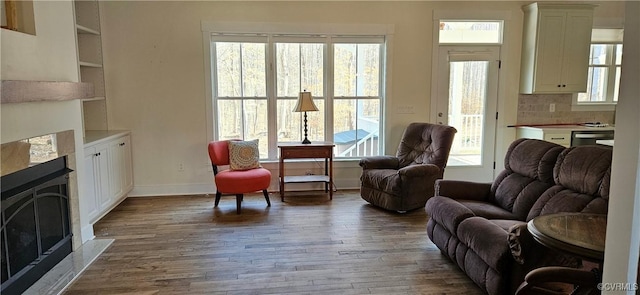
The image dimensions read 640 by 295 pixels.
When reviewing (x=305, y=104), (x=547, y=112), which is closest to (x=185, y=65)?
(x=305, y=104)

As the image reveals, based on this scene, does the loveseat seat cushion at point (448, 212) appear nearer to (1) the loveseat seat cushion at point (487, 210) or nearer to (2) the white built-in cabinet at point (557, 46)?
(1) the loveseat seat cushion at point (487, 210)

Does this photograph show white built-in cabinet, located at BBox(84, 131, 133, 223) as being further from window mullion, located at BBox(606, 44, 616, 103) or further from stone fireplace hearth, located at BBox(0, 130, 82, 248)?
window mullion, located at BBox(606, 44, 616, 103)

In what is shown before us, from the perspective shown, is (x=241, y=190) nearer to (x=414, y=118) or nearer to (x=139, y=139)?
(x=139, y=139)

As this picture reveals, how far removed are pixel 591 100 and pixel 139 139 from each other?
6.30m

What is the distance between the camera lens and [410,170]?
4.34 metres

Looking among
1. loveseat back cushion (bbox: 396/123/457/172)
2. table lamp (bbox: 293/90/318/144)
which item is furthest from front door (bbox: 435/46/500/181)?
table lamp (bbox: 293/90/318/144)

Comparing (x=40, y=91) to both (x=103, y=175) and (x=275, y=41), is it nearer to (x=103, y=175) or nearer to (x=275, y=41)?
(x=103, y=175)

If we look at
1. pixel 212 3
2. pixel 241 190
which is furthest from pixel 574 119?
pixel 212 3

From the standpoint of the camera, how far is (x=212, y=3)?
4.99m

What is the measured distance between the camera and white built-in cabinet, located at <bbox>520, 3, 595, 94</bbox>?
5.19m

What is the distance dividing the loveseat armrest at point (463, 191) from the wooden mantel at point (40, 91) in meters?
3.12

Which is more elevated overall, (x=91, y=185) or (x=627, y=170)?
(x=627, y=170)

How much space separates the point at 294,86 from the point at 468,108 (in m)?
2.45

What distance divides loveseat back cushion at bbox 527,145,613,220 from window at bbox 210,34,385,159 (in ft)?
9.65
